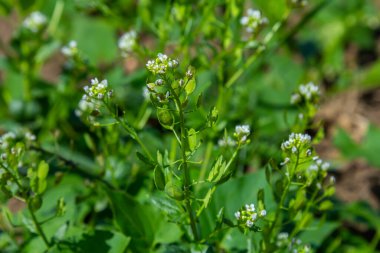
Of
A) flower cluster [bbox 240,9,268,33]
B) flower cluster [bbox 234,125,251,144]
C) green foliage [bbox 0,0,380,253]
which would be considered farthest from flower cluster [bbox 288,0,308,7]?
flower cluster [bbox 234,125,251,144]

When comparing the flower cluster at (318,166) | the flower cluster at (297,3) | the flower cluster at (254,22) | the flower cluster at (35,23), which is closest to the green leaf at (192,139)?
the flower cluster at (318,166)

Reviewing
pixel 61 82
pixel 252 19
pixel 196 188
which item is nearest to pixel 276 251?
pixel 196 188

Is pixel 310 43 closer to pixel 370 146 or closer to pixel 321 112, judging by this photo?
pixel 321 112

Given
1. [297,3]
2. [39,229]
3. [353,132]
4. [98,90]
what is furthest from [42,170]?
[353,132]

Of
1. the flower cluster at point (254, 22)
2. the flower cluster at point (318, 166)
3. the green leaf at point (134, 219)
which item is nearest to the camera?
the flower cluster at point (318, 166)

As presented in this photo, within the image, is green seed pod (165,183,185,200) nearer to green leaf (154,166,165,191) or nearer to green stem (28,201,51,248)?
green leaf (154,166,165,191)

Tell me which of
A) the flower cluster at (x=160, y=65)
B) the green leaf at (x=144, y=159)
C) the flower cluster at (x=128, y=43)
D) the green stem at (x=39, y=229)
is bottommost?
the green stem at (x=39, y=229)

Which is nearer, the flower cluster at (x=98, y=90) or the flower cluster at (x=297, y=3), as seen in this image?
the flower cluster at (x=98, y=90)

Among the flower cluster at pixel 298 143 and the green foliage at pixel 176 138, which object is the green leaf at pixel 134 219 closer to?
the green foliage at pixel 176 138
